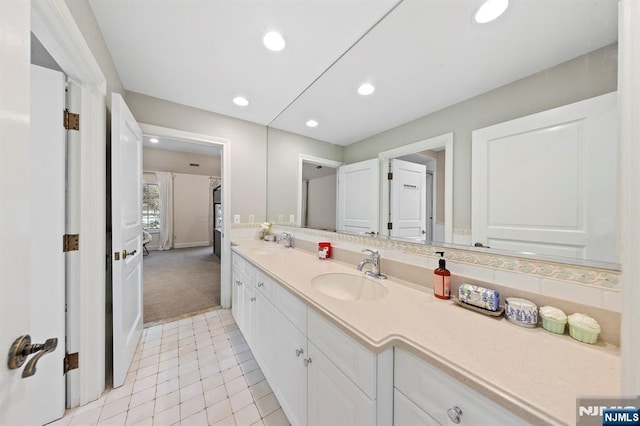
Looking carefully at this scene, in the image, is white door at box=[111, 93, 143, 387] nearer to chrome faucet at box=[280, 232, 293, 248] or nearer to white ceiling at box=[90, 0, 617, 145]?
white ceiling at box=[90, 0, 617, 145]

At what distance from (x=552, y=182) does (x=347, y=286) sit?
3.36 ft

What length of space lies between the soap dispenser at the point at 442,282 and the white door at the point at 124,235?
191cm

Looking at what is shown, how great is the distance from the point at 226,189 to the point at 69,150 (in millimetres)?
1324

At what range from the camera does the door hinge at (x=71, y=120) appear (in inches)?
48.7

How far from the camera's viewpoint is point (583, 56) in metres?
0.72

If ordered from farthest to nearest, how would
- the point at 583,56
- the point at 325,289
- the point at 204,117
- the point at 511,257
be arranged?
the point at 204,117 → the point at 325,289 → the point at 511,257 → the point at 583,56

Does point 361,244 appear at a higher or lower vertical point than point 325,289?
higher

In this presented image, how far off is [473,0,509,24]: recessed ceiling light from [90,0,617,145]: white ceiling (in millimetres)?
27

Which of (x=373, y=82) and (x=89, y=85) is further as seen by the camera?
(x=373, y=82)

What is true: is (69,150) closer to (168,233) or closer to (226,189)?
(226,189)

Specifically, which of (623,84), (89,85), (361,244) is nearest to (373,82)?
(361,244)

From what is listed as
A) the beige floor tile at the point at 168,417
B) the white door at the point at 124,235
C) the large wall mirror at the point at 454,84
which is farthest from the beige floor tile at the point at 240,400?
the large wall mirror at the point at 454,84

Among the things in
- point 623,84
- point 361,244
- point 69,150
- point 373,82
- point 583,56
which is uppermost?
point 373,82

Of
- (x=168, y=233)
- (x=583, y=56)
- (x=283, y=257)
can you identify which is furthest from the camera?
(x=168, y=233)
